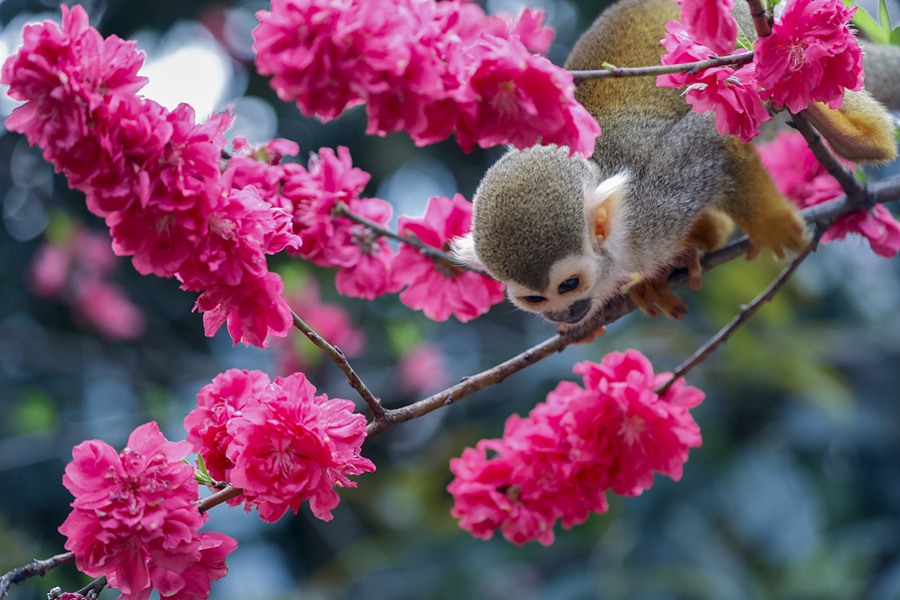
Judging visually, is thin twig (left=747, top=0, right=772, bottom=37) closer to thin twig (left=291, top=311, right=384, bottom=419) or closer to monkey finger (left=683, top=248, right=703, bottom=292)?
thin twig (left=291, top=311, right=384, bottom=419)

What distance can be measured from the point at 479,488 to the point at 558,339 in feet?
1.02

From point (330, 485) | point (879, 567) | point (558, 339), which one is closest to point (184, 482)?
point (330, 485)

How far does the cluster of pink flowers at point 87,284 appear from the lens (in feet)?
13.8

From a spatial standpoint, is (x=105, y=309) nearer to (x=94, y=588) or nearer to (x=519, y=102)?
(x=94, y=588)

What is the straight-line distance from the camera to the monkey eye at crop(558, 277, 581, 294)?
6.16ft

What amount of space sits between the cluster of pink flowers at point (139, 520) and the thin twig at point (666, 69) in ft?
2.38

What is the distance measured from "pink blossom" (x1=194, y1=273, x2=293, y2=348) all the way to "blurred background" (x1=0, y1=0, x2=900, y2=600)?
6.42ft

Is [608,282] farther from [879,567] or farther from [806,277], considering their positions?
[879,567]

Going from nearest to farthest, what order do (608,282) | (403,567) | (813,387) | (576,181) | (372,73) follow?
(372,73), (576,181), (608,282), (813,387), (403,567)

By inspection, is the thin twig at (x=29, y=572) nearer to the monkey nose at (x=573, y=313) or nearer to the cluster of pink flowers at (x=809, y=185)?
the monkey nose at (x=573, y=313)

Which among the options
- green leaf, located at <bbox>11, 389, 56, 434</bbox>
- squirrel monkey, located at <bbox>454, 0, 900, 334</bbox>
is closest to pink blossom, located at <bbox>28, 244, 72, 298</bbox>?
green leaf, located at <bbox>11, 389, 56, 434</bbox>

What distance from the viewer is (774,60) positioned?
1229 millimetres

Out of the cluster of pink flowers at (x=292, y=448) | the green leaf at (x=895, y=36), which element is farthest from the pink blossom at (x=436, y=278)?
the green leaf at (x=895, y=36)

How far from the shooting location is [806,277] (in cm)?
352
